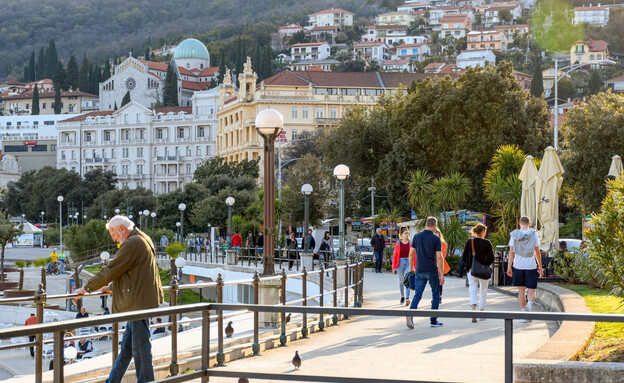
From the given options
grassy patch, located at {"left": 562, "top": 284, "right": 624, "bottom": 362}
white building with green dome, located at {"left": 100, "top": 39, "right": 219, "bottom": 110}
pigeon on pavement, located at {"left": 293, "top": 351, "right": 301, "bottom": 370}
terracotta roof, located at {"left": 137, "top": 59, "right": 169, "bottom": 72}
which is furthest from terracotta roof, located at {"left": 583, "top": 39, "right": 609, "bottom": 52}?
pigeon on pavement, located at {"left": 293, "top": 351, "right": 301, "bottom": 370}

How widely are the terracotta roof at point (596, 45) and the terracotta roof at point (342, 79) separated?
82685 millimetres

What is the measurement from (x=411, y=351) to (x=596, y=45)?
606ft

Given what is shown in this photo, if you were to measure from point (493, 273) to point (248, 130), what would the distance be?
80.6m

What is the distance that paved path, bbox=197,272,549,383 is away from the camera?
23.4 ft

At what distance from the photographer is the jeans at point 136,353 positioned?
311 inches

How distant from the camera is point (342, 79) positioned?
350 ft

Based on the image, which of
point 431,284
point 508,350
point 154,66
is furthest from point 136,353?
point 154,66

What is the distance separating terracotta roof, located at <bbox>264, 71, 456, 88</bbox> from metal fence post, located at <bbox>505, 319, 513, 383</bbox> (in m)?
96.4

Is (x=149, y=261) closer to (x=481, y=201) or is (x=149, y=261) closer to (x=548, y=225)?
(x=548, y=225)

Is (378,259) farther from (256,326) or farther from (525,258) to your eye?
(256,326)

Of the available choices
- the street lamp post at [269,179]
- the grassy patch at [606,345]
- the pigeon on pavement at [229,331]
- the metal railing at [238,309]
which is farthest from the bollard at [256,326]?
the grassy patch at [606,345]

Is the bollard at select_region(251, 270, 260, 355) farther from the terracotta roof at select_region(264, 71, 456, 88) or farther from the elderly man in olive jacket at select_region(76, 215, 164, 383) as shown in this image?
the terracotta roof at select_region(264, 71, 456, 88)

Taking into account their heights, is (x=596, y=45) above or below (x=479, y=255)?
above

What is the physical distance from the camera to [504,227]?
29953 mm
